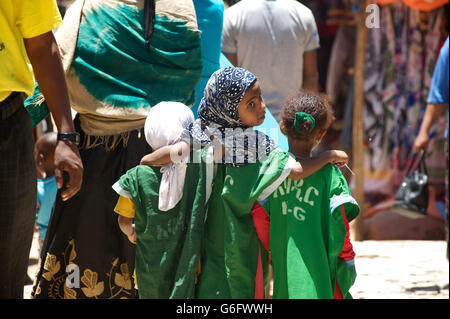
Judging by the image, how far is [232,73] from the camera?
106 inches

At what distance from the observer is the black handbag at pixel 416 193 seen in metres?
5.00

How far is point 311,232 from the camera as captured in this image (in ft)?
8.91

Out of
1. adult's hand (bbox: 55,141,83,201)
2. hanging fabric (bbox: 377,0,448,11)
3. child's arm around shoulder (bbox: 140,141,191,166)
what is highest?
adult's hand (bbox: 55,141,83,201)

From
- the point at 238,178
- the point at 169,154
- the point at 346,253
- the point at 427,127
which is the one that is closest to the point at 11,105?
the point at 169,154

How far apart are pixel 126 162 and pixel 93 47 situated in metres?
0.50

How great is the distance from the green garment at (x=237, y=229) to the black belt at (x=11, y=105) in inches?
28.7

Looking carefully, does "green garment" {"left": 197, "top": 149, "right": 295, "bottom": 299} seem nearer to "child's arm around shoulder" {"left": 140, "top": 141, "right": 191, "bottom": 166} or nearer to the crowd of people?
the crowd of people

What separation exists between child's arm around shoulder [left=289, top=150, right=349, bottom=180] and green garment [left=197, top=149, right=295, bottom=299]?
0.03m

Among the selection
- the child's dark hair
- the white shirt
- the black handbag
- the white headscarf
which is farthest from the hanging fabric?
the white headscarf

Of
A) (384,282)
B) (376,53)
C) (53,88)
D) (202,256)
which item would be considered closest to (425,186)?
(384,282)

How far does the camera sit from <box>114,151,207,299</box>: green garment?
2709mm

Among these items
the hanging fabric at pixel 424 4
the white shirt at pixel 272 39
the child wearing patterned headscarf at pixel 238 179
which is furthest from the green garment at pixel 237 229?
the hanging fabric at pixel 424 4

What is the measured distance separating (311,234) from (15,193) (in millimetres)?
994

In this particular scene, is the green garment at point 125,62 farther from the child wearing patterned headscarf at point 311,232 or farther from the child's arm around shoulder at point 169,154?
the child wearing patterned headscarf at point 311,232
